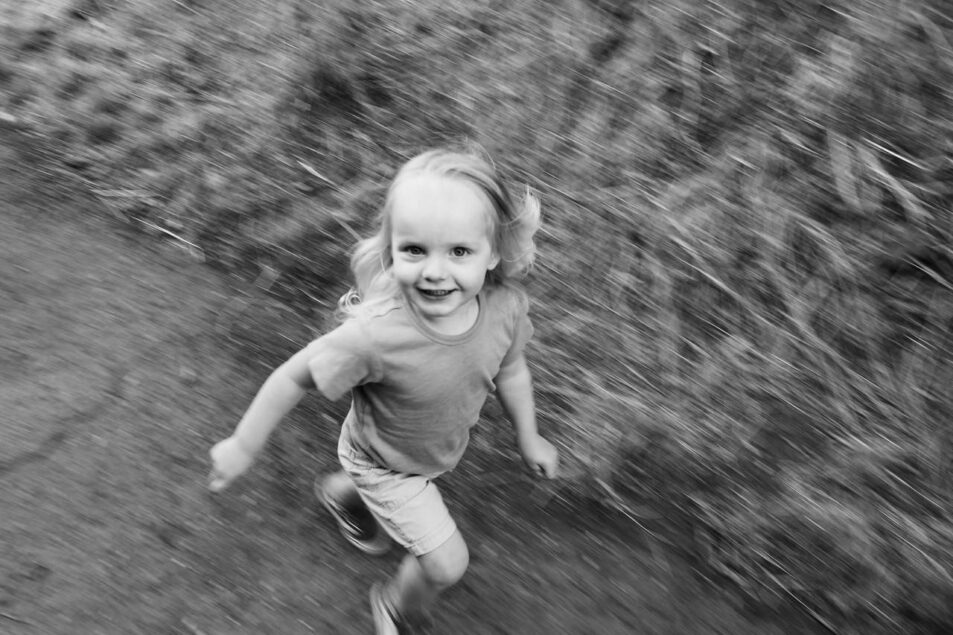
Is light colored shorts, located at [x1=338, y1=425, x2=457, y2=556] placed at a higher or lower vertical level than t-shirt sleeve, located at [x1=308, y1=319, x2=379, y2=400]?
lower

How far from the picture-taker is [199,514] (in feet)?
9.29

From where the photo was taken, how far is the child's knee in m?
2.40

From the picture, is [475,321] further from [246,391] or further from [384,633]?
[246,391]

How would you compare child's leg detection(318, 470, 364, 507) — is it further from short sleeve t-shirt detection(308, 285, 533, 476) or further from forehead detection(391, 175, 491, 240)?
forehead detection(391, 175, 491, 240)

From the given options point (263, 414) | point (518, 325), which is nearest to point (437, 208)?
point (518, 325)

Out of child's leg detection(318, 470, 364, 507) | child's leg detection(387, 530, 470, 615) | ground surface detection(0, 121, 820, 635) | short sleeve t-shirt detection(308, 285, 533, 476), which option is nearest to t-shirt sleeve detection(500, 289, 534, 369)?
short sleeve t-shirt detection(308, 285, 533, 476)

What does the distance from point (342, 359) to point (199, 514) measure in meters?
0.93

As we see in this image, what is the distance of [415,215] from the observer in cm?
211

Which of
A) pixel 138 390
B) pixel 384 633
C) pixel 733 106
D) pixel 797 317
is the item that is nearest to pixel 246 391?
pixel 138 390

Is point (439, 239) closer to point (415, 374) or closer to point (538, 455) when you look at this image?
point (415, 374)

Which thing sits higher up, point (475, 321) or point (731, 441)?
point (475, 321)

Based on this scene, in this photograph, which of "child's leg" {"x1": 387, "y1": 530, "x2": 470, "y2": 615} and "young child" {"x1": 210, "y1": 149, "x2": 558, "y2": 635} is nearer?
"young child" {"x1": 210, "y1": 149, "x2": 558, "y2": 635}

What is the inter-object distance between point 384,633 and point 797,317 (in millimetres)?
1683

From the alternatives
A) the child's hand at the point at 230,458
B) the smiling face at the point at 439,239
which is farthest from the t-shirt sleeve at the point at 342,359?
the child's hand at the point at 230,458
